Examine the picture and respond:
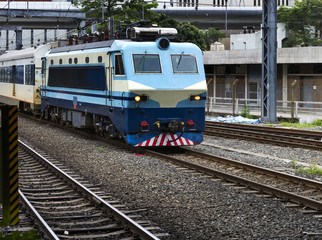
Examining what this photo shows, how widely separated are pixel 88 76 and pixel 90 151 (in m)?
3.07

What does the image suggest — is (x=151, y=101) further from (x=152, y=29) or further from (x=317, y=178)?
(x=317, y=178)

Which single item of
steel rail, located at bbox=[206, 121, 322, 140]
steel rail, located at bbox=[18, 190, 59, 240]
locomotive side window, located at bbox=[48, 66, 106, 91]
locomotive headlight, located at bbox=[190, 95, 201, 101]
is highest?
locomotive side window, located at bbox=[48, 66, 106, 91]

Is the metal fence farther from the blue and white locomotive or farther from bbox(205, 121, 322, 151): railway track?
the blue and white locomotive

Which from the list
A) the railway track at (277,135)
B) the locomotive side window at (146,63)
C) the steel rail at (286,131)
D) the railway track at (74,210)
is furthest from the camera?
the steel rail at (286,131)

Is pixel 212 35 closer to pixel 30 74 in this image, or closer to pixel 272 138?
pixel 30 74

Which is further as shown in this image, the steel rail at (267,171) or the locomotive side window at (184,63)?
the locomotive side window at (184,63)

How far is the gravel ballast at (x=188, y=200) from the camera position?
8.23 metres

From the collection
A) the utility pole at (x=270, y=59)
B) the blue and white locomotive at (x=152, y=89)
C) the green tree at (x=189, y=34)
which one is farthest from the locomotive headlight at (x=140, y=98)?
the green tree at (x=189, y=34)

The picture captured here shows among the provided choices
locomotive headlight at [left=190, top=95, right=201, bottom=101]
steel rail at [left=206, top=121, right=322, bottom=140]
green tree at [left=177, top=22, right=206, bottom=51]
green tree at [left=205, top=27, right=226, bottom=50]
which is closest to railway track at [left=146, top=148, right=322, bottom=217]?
locomotive headlight at [left=190, top=95, right=201, bottom=101]

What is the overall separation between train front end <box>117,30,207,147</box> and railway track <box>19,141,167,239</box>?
326 cm

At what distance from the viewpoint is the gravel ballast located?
8.23 meters

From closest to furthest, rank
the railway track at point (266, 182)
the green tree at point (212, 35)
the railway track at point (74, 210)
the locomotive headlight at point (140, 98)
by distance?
the railway track at point (74, 210)
the railway track at point (266, 182)
the locomotive headlight at point (140, 98)
the green tree at point (212, 35)

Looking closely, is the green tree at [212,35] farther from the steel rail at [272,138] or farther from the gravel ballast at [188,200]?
the gravel ballast at [188,200]

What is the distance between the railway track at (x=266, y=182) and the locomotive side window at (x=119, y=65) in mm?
2656
